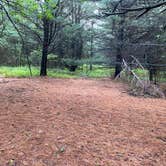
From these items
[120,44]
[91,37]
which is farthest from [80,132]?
[91,37]

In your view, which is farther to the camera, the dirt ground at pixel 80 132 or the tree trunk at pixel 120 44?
the tree trunk at pixel 120 44

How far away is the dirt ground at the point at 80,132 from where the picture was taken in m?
2.63

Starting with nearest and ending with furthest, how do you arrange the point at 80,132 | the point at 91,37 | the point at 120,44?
the point at 80,132
the point at 120,44
the point at 91,37

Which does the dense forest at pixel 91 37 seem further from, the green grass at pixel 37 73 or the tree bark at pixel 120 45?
the green grass at pixel 37 73

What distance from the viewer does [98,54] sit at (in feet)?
44.4

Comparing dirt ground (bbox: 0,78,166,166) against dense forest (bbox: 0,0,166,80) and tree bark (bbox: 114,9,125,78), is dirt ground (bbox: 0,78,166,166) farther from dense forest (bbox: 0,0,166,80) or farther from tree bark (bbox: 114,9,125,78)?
tree bark (bbox: 114,9,125,78)

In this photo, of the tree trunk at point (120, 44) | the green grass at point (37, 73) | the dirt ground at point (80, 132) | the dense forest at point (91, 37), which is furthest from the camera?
the tree trunk at point (120, 44)

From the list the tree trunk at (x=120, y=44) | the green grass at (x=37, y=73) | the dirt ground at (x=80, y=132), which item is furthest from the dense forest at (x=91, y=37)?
the dirt ground at (x=80, y=132)

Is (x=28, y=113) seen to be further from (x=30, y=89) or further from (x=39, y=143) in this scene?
(x=30, y=89)

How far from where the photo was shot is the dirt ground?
2635 mm

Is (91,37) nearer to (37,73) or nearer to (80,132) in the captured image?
(37,73)

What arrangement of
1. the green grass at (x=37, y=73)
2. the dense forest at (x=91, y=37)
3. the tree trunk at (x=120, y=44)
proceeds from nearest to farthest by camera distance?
the dense forest at (x=91, y=37) → the green grass at (x=37, y=73) → the tree trunk at (x=120, y=44)

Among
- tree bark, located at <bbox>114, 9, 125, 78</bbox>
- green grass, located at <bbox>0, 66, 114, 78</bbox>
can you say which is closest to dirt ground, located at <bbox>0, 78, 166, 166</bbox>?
green grass, located at <bbox>0, 66, 114, 78</bbox>

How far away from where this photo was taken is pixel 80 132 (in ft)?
11.1
